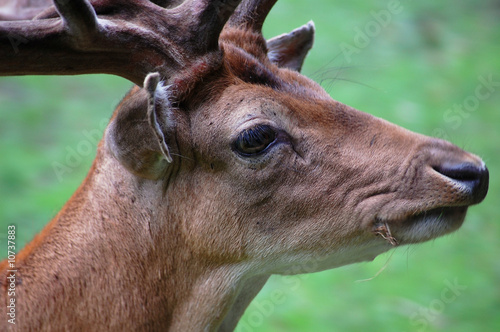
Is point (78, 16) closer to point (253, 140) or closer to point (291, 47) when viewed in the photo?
point (253, 140)

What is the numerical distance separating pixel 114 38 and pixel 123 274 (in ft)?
4.47

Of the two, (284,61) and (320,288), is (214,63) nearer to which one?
(284,61)

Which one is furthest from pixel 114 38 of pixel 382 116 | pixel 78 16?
pixel 382 116

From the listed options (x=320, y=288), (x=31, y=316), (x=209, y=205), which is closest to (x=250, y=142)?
(x=209, y=205)

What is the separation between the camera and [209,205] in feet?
12.5

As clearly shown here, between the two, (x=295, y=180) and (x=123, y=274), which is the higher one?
(x=295, y=180)

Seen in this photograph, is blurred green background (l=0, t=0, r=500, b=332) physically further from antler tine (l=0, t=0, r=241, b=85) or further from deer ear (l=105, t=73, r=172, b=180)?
deer ear (l=105, t=73, r=172, b=180)

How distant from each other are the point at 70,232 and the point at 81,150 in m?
6.78

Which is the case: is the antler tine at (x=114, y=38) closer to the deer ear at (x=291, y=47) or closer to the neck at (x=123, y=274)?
the neck at (x=123, y=274)

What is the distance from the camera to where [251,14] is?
4.48 m

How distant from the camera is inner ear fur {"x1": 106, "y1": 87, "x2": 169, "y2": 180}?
3.55 meters

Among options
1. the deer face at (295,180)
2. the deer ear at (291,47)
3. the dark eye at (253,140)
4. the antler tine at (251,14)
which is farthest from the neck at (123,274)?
the deer ear at (291,47)

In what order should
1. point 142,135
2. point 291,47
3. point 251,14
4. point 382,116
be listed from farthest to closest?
point 382,116 < point 291,47 < point 251,14 < point 142,135

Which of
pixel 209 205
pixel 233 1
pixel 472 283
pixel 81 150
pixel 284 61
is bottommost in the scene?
pixel 81 150
